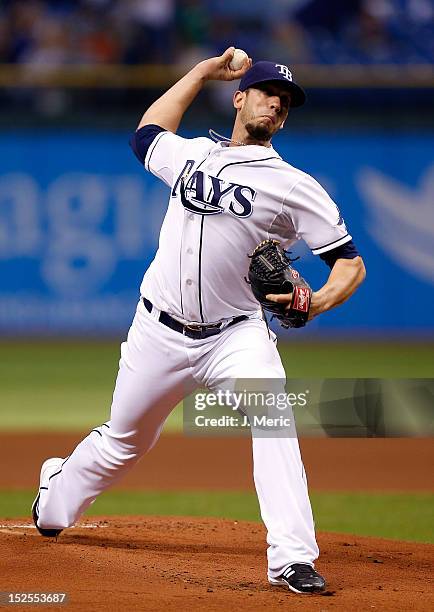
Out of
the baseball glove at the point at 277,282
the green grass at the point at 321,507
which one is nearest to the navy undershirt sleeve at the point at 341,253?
the baseball glove at the point at 277,282

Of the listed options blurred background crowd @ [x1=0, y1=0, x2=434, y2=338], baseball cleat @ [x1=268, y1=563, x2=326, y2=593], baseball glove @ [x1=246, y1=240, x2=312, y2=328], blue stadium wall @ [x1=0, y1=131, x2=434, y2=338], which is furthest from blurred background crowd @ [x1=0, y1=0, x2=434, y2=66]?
baseball cleat @ [x1=268, y1=563, x2=326, y2=593]

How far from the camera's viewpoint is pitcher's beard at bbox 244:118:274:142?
4.32 meters

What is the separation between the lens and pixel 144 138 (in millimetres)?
4691

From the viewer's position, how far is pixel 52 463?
4.79 metres

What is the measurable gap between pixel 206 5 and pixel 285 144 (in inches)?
90.1

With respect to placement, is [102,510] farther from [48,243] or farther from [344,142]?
[344,142]

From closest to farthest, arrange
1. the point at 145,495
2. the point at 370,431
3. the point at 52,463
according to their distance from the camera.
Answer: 1. the point at 52,463
2. the point at 370,431
3. the point at 145,495

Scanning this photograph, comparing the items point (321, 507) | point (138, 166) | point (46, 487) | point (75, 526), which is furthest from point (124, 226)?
point (46, 487)

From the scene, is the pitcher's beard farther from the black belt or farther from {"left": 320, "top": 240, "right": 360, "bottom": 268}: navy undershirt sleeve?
the black belt

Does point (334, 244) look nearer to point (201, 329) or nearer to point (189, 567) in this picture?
point (201, 329)

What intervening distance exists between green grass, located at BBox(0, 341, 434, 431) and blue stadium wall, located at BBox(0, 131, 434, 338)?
15.0 inches

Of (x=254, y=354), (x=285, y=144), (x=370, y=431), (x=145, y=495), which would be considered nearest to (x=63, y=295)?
(x=285, y=144)

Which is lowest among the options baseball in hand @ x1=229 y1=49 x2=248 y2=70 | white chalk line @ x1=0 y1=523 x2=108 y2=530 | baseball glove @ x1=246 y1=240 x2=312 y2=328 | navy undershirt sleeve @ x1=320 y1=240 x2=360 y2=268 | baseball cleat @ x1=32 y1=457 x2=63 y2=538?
white chalk line @ x1=0 y1=523 x2=108 y2=530

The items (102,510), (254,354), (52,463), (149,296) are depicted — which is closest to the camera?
(254,354)
